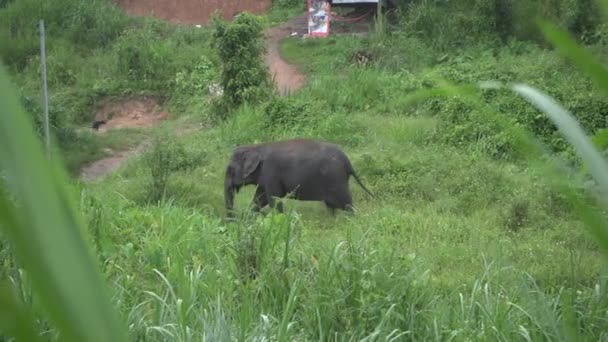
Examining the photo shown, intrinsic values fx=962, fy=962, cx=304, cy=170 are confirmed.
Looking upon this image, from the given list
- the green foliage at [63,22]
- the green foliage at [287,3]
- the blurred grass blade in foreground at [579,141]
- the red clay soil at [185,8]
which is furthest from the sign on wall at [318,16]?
the blurred grass blade in foreground at [579,141]

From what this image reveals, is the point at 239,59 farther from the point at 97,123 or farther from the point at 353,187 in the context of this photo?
the point at 353,187

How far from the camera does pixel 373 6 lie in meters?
20.3

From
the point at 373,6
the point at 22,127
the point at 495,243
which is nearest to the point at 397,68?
the point at 373,6

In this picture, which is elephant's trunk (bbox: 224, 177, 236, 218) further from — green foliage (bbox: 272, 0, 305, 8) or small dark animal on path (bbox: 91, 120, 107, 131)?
green foliage (bbox: 272, 0, 305, 8)

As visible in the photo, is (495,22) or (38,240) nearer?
(38,240)

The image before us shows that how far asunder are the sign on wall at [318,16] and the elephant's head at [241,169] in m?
10.6

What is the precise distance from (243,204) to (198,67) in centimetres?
813

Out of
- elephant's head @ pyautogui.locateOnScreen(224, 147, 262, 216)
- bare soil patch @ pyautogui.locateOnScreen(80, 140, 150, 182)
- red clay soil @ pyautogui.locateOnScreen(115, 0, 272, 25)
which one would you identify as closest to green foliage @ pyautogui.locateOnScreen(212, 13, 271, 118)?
bare soil patch @ pyautogui.locateOnScreen(80, 140, 150, 182)

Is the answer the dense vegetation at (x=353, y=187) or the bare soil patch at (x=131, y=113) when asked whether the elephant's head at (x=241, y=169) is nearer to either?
the dense vegetation at (x=353, y=187)

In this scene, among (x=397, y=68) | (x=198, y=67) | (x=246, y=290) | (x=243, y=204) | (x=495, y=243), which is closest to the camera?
(x=246, y=290)

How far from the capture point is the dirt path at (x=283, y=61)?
15516mm

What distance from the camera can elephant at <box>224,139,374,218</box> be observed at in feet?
26.7

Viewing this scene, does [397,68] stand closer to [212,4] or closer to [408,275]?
[212,4]

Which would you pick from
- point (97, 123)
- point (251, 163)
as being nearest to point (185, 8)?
point (97, 123)
